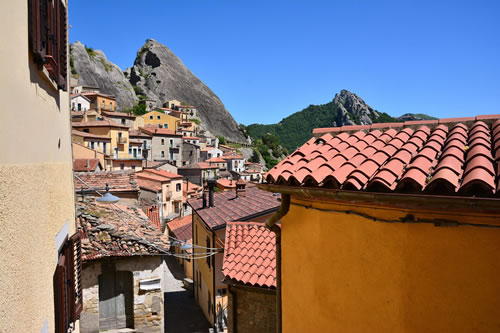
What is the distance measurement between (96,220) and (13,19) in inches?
302

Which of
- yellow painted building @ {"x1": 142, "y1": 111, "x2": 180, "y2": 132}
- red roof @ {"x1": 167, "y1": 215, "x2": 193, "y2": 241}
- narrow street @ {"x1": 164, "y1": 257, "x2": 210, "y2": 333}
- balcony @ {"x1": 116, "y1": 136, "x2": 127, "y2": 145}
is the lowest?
narrow street @ {"x1": 164, "y1": 257, "x2": 210, "y2": 333}

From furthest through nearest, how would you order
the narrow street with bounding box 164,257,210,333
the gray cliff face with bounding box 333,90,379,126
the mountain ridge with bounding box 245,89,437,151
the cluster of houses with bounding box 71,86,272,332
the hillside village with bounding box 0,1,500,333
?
the gray cliff face with bounding box 333,90,379,126
the mountain ridge with bounding box 245,89,437,151
the narrow street with bounding box 164,257,210,333
the cluster of houses with bounding box 71,86,272,332
the hillside village with bounding box 0,1,500,333

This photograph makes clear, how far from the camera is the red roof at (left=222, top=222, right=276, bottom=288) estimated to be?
873cm

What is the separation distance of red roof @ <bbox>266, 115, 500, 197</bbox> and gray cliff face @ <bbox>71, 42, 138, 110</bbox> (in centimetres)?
7564

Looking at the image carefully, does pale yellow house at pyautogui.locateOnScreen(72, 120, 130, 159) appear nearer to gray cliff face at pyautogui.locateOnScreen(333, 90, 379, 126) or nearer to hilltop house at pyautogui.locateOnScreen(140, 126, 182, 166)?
hilltop house at pyautogui.locateOnScreen(140, 126, 182, 166)

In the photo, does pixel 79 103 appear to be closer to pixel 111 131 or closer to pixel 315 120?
pixel 111 131

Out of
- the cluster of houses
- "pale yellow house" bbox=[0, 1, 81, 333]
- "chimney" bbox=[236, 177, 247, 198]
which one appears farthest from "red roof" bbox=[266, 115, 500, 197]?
"chimney" bbox=[236, 177, 247, 198]

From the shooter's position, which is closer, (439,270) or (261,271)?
(439,270)

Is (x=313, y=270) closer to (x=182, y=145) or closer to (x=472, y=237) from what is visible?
(x=472, y=237)

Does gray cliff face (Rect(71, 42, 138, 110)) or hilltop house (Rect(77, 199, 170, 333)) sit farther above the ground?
gray cliff face (Rect(71, 42, 138, 110))

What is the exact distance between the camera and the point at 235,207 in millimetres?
15898

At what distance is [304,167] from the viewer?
3.96 m

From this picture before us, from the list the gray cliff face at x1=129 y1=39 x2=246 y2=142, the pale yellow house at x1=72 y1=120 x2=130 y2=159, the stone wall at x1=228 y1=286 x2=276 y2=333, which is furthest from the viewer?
the gray cliff face at x1=129 y1=39 x2=246 y2=142

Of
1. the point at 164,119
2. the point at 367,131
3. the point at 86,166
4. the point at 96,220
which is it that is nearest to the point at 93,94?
the point at 164,119
